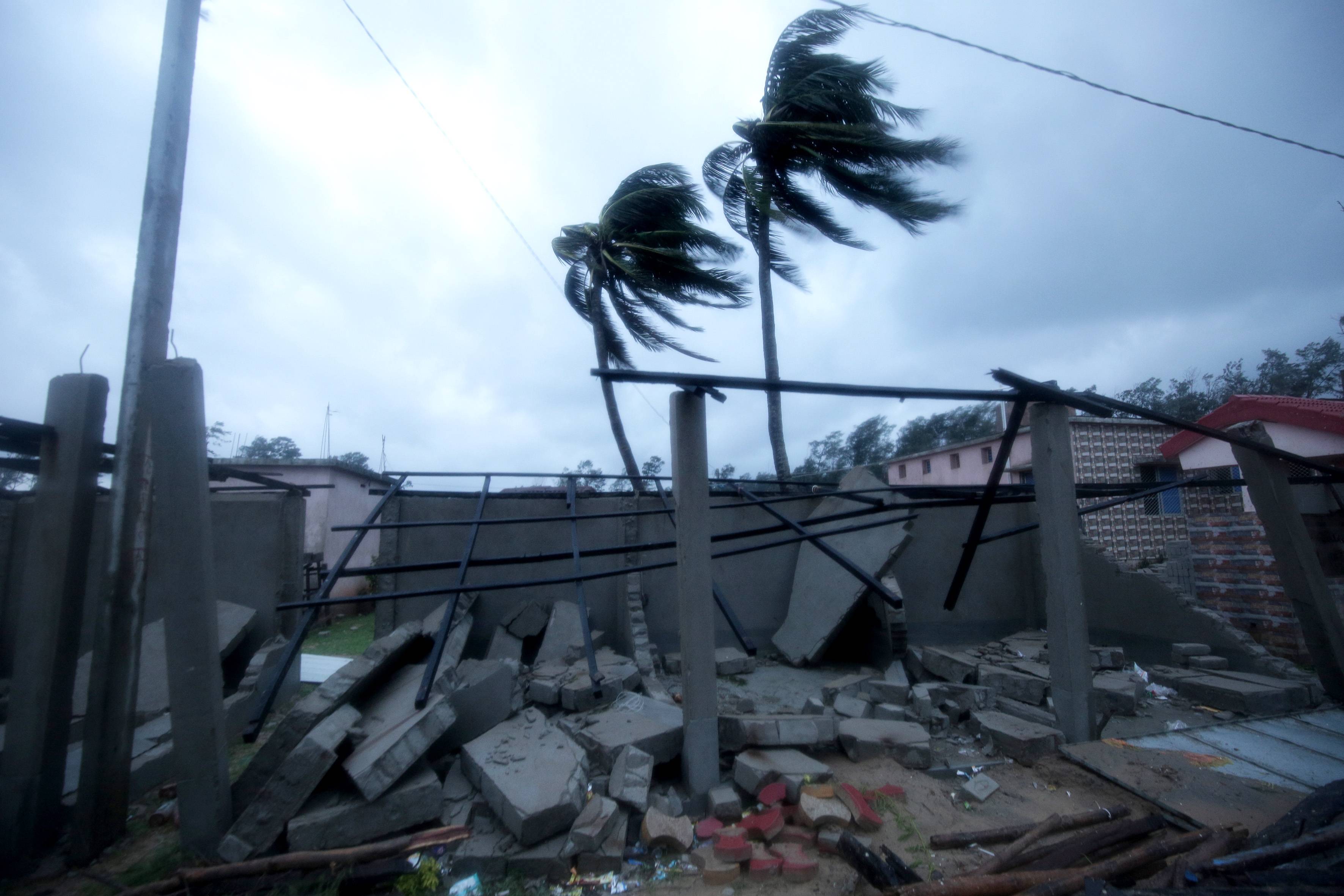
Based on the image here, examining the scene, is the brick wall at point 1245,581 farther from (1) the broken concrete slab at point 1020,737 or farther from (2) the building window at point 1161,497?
(2) the building window at point 1161,497

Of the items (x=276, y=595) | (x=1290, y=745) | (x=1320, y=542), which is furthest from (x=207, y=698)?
(x=1320, y=542)

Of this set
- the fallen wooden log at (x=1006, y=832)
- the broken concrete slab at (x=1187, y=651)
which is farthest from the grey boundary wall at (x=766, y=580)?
the fallen wooden log at (x=1006, y=832)

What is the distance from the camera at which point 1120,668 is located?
313 inches

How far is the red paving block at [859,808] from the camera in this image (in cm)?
343

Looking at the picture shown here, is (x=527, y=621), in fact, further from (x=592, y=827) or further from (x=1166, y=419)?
(x=1166, y=419)

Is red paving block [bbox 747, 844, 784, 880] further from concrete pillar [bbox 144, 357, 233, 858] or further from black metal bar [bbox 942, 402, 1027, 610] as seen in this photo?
concrete pillar [bbox 144, 357, 233, 858]

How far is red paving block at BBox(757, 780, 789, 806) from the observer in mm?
3584

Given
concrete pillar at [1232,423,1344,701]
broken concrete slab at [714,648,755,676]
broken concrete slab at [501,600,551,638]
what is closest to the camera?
concrete pillar at [1232,423,1344,701]

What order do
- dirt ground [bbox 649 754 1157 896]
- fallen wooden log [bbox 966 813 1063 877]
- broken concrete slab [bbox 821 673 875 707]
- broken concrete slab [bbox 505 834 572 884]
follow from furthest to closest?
1. broken concrete slab [bbox 821 673 875 707]
2. broken concrete slab [bbox 505 834 572 884]
3. dirt ground [bbox 649 754 1157 896]
4. fallen wooden log [bbox 966 813 1063 877]

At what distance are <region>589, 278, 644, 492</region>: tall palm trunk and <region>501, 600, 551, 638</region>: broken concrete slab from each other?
13.6 ft

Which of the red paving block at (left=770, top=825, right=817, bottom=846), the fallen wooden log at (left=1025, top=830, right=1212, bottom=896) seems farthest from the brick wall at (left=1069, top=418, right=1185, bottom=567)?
the red paving block at (left=770, top=825, right=817, bottom=846)

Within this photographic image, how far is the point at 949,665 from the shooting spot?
727 cm

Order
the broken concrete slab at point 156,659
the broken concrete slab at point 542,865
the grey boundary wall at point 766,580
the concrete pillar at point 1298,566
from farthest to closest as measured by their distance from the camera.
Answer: the grey boundary wall at point 766,580 < the broken concrete slab at point 156,659 < the concrete pillar at point 1298,566 < the broken concrete slab at point 542,865

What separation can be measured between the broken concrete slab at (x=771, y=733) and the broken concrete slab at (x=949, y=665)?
11.7 feet
